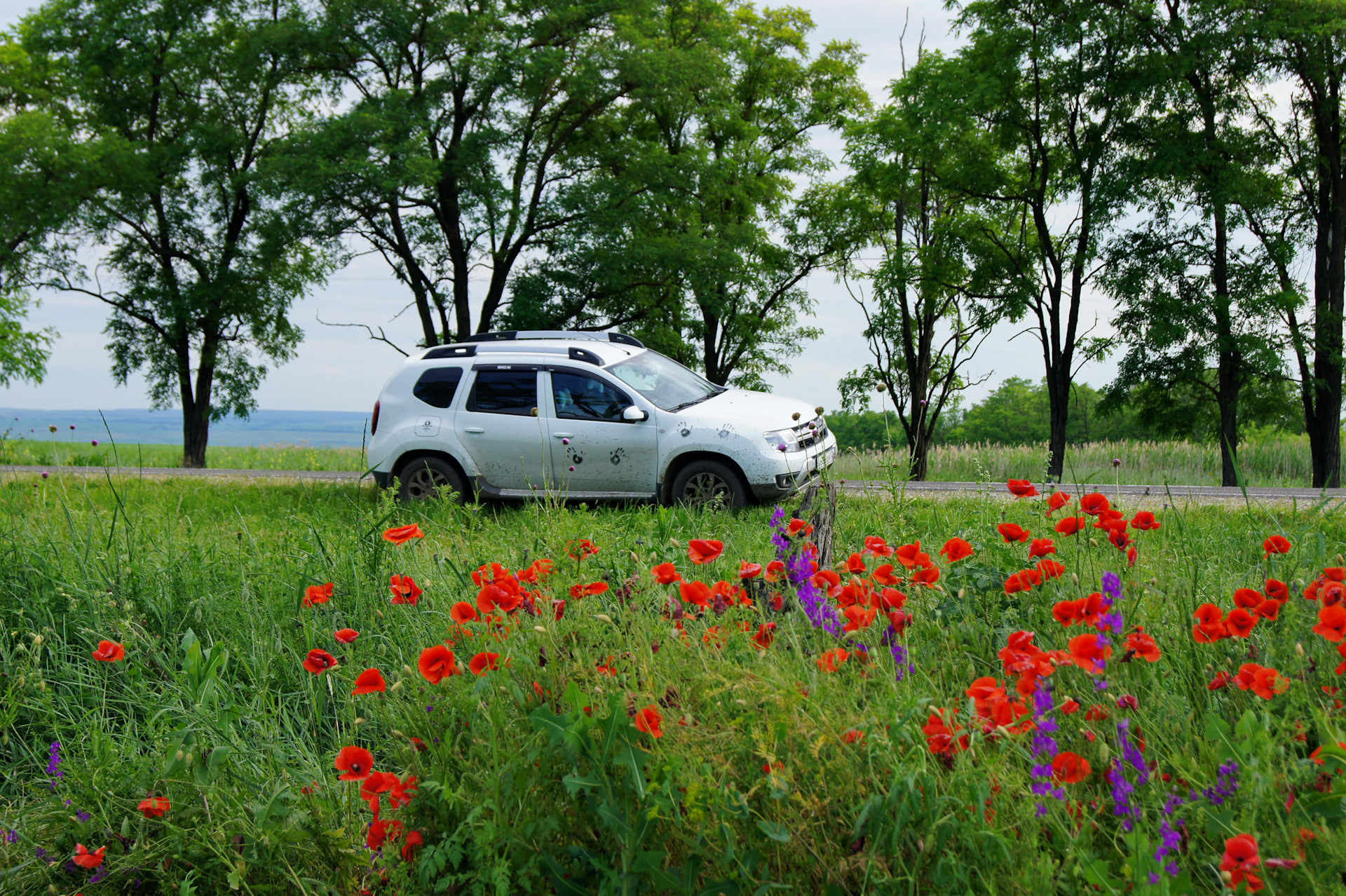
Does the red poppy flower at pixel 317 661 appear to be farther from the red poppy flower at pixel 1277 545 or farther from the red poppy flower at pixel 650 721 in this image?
the red poppy flower at pixel 1277 545

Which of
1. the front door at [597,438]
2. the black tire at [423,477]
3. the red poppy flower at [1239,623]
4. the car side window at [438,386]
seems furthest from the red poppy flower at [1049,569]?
the car side window at [438,386]

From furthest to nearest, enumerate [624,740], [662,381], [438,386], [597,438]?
[438,386], [662,381], [597,438], [624,740]

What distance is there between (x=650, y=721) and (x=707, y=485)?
6.48 metres

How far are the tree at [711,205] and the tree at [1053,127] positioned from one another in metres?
6.45

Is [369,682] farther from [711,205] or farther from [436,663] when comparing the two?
[711,205]

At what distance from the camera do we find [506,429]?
927 centimetres

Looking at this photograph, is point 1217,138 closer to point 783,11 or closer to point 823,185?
point 823,185

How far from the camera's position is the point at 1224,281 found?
17.5 meters

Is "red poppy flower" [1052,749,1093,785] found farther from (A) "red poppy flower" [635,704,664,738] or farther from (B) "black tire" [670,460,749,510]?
(B) "black tire" [670,460,749,510]

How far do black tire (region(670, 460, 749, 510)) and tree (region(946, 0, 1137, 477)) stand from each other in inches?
452

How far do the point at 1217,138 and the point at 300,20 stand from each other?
2190cm

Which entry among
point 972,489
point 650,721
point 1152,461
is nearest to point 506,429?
point 972,489

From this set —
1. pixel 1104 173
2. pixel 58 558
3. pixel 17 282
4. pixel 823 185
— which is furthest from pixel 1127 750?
pixel 17 282

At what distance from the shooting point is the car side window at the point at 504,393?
9.34 meters
